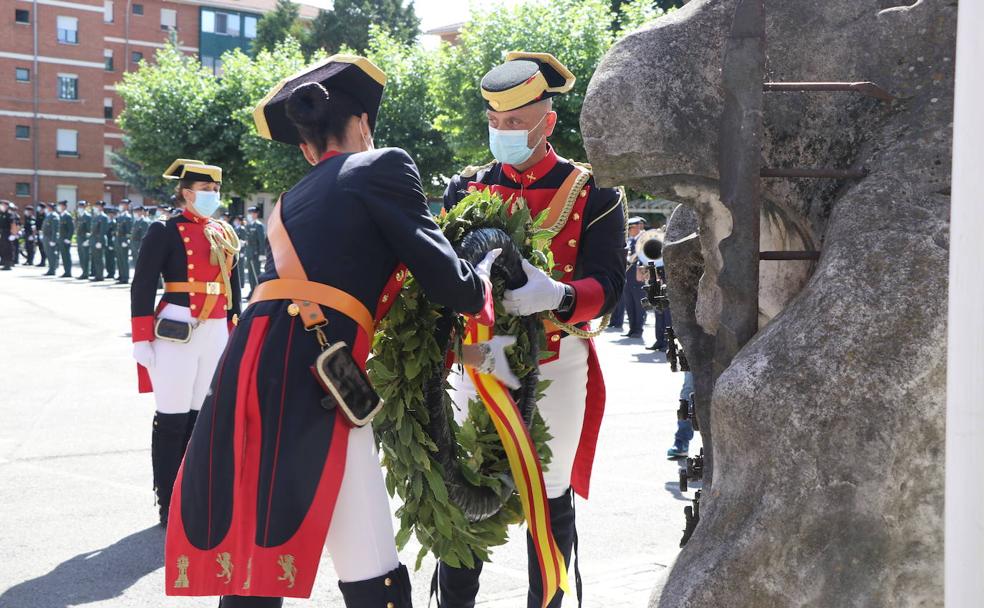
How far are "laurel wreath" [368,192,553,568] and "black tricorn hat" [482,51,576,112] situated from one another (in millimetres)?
604

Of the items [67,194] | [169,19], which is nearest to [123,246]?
[67,194]

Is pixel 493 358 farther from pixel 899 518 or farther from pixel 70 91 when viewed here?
pixel 70 91

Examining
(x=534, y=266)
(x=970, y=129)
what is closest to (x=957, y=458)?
(x=970, y=129)

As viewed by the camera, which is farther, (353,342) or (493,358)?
(493,358)

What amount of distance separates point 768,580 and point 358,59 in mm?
1914

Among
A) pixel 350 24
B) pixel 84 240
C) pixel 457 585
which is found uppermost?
pixel 350 24

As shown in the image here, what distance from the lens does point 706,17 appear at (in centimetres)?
286

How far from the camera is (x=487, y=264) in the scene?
3.66 metres

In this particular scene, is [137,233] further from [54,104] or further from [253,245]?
[54,104]

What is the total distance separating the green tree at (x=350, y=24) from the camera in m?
57.1

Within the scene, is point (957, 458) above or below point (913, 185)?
below

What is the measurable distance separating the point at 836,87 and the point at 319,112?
1434 mm

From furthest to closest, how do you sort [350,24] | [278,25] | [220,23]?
[220,23], [278,25], [350,24]

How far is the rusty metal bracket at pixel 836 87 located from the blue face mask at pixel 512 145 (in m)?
1.85
